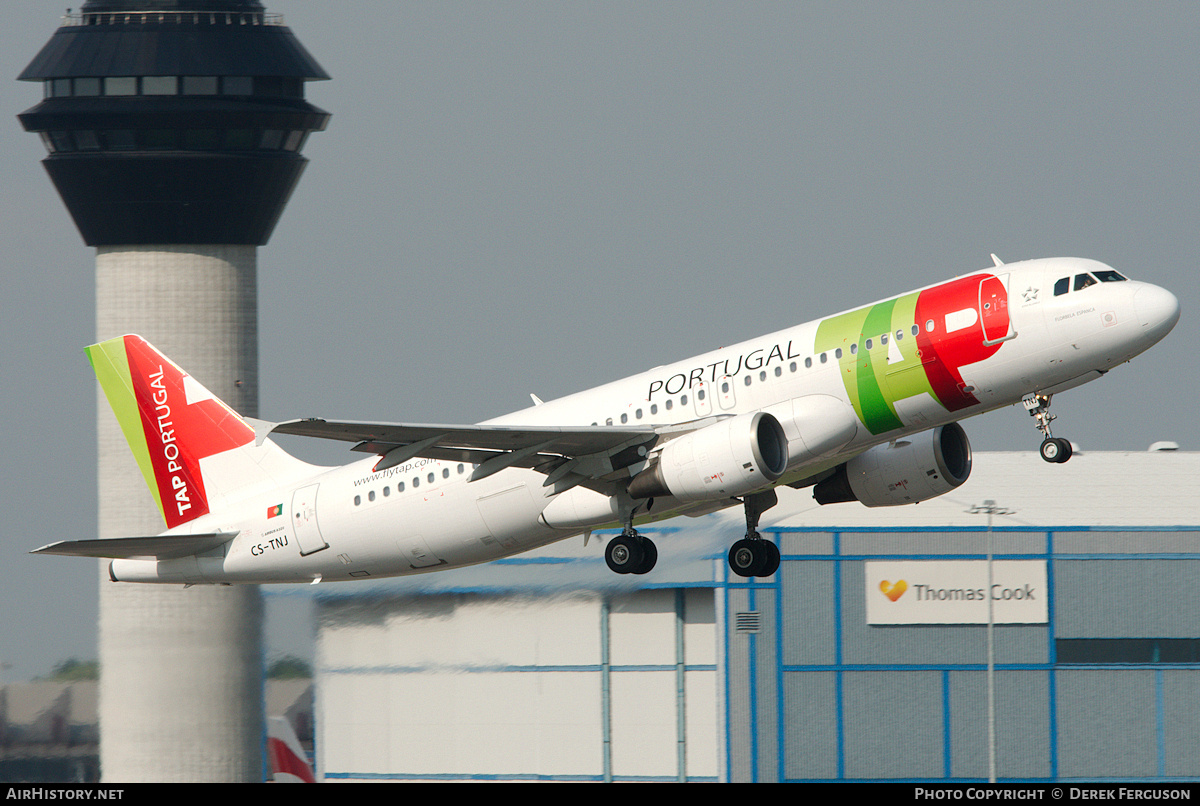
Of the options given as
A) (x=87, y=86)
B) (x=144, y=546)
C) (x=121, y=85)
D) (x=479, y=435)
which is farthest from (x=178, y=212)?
(x=479, y=435)

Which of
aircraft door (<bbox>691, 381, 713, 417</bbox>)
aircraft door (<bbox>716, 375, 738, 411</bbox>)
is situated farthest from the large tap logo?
aircraft door (<bbox>691, 381, 713, 417</bbox>)

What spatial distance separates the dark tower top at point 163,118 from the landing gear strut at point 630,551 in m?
49.6

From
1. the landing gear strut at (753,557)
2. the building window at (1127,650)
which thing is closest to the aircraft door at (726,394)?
the landing gear strut at (753,557)

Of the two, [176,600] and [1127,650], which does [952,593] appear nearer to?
[1127,650]

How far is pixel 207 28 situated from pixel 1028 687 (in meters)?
48.1

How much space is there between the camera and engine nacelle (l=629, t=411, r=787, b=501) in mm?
35375

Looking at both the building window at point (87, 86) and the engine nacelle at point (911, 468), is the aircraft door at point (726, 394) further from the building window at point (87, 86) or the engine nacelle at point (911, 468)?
the building window at point (87, 86)

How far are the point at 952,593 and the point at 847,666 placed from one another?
4553mm

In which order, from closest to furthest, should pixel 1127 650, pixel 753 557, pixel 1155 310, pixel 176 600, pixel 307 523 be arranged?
pixel 1155 310, pixel 753 557, pixel 307 523, pixel 1127 650, pixel 176 600

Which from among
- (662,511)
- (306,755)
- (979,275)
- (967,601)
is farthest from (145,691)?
(979,275)

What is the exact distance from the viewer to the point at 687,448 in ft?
119

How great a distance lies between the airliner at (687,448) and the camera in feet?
115

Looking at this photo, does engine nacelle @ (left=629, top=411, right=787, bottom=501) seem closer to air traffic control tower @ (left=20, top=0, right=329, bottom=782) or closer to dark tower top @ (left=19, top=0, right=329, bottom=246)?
air traffic control tower @ (left=20, top=0, right=329, bottom=782)

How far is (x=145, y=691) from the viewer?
78.6 metres
